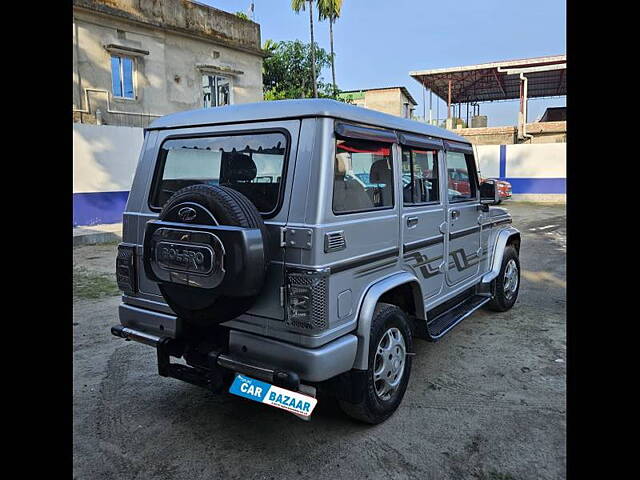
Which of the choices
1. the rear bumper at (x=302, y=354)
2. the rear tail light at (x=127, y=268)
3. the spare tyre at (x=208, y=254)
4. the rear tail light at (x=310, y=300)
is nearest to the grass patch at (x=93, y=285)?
the rear tail light at (x=127, y=268)

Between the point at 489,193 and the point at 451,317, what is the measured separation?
150cm

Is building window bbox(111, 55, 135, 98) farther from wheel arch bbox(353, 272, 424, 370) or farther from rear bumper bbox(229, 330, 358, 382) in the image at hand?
rear bumper bbox(229, 330, 358, 382)

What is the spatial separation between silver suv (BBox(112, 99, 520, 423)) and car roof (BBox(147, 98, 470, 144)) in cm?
1

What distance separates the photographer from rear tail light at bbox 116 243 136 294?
11.2 feet

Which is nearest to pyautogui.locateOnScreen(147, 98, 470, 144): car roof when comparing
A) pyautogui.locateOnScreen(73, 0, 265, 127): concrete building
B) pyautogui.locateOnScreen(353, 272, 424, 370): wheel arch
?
pyautogui.locateOnScreen(353, 272, 424, 370): wheel arch

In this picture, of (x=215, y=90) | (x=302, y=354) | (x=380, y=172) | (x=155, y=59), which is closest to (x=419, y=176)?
(x=380, y=172)

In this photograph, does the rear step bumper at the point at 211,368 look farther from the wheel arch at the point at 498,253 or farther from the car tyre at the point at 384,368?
the wheel arch at the point at 498,253

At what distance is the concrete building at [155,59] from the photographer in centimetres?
1359

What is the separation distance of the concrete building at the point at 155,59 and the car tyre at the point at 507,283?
11447 millimetres

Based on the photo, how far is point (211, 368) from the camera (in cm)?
296

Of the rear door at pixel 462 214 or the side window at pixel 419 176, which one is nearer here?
the side window at pixel 419 176
